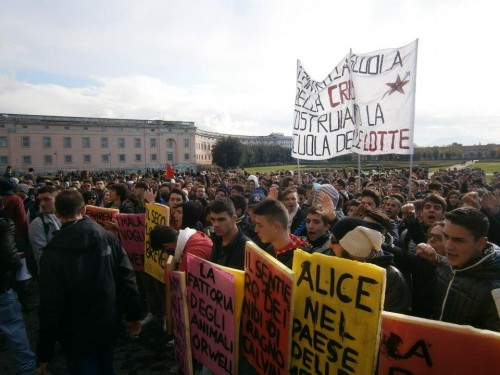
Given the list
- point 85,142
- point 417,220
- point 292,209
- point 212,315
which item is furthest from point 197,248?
point 85,142

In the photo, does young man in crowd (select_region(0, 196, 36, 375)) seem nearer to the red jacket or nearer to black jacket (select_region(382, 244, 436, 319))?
the red jacket

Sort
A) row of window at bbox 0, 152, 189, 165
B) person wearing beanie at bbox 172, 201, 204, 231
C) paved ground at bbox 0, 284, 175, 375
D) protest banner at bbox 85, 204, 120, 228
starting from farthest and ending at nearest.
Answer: row of window at bbox 0, 152, 189, 165, protest banner at bbox 85, 204, 120, 228, person wearing beanie at bbox 172, 201, 204, 231, paved ground at bbox 0, 284, 175, 375

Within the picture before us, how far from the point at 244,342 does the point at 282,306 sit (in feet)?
2.36

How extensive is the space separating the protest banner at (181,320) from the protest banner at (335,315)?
1023 mm

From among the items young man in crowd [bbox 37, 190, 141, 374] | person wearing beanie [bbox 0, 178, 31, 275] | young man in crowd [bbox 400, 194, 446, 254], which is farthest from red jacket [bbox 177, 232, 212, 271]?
person wearing beanie [bbox 0, 178, 31, 275]

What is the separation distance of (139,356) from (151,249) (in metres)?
1.29

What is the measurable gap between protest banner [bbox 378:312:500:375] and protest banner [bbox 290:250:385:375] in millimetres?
98

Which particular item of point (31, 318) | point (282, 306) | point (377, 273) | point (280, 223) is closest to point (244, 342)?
point (282, 306)

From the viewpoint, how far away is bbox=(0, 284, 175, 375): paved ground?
4070 mm

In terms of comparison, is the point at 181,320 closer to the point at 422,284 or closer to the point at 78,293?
the point at 78,293

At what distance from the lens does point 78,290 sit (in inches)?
110

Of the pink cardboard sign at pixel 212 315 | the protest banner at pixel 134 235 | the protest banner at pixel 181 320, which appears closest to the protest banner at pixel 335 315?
the pink cardboard sign at pixel 212 315

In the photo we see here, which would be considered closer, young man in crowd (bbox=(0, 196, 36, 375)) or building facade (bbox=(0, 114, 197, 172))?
young man in crowd (bbox=(0, 196, 36, 375))

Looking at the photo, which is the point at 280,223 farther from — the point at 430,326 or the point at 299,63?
the point at 299,63
